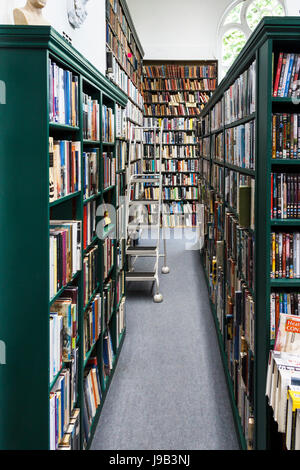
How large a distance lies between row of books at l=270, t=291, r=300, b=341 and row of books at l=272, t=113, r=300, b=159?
1.75 feet

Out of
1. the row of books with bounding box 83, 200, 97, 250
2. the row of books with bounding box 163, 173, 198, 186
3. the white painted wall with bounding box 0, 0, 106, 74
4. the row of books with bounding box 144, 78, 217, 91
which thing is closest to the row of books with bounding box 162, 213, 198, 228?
the row of books with bounding box 163, 173, 198, 186

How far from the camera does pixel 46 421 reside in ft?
4.67

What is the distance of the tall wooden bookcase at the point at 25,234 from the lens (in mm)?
1369

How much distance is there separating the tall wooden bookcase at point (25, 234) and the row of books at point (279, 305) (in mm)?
852

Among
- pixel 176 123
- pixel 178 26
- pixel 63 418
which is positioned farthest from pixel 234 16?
pixel 63 418

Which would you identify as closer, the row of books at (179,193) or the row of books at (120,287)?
the row of books at (120,287)

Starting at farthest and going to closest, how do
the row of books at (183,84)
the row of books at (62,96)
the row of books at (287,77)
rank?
the row of books at (183,84)
the row of books at (287,77)
the row of books at (62,96)

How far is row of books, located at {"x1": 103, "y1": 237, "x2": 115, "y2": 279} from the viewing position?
8.87 ft

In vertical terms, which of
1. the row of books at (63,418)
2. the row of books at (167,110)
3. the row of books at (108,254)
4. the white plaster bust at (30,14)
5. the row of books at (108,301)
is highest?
the row of books at (167,110)

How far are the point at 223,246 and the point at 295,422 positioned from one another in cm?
181

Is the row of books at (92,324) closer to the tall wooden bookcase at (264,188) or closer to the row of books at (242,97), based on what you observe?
the tall wooden bookcase at (264,188)

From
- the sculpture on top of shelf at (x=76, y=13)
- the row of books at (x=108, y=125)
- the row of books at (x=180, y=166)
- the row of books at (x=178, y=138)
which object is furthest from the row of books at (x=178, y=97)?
the row of books at (x=108, y=125)

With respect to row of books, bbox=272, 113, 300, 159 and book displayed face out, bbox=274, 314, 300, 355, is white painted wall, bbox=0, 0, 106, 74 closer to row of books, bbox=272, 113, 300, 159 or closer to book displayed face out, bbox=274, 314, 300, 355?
row of books, bbox=272, 113, 300, 159

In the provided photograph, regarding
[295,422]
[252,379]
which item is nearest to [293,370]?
[295,422]
